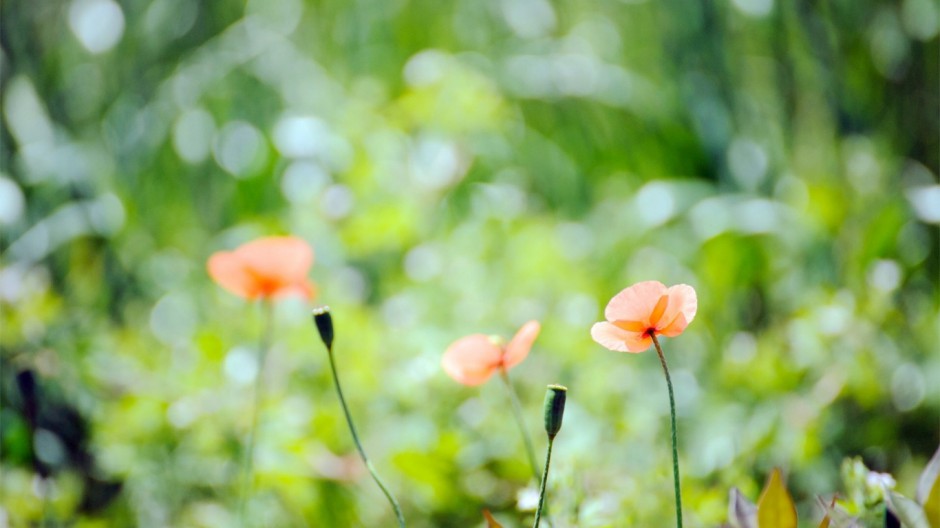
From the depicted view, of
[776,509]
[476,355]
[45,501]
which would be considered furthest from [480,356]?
[45,501]

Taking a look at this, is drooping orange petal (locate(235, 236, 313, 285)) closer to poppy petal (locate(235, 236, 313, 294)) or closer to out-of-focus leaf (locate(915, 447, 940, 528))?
poppy petal (locate(235, 236, 313, 294))

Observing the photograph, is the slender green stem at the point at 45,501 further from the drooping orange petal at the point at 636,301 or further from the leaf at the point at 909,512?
the leaf at the point at 909,512

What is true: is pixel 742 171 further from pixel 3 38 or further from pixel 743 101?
pixel 3 38

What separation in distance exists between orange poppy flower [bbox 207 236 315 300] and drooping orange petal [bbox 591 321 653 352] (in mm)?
371

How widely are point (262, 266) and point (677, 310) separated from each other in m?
0.43

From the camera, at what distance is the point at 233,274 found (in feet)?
2.72

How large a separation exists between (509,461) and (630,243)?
64 cm

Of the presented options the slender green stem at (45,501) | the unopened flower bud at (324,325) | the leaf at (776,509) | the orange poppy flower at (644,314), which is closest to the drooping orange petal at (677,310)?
the orange poppy flower at (644,314)

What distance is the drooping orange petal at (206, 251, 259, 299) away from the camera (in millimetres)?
818

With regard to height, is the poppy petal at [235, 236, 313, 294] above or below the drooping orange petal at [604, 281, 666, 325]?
above

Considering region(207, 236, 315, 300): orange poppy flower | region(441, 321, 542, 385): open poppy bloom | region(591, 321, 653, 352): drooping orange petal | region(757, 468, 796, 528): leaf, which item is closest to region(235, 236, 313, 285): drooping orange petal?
region(207, 236, 315, 300): orange poppy flower

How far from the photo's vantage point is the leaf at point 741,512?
564 mm

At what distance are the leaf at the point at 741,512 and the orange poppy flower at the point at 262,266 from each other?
1.48ft

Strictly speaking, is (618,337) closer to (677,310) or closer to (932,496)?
(677,310)
